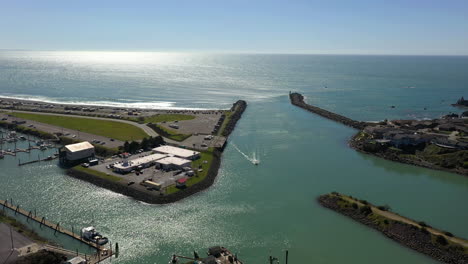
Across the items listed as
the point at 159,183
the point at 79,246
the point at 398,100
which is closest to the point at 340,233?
the point at 159,183

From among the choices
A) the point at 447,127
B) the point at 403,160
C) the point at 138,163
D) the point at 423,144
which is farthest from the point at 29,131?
the point at 447,127

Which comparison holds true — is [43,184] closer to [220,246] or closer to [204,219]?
[204,219]

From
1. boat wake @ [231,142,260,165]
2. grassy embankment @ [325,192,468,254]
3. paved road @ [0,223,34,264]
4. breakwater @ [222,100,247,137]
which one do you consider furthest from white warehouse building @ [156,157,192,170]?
breakwater @ [222,100,247,137]

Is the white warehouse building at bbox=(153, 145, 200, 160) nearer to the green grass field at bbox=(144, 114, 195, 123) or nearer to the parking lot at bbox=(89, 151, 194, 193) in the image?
the parking lot at bbox=(89, 151, 194, 193)

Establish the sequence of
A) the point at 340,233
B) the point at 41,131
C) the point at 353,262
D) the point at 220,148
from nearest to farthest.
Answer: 1. the point at 353,262
2. the point at 340,233
3. the point at 220,148
4. the point at 41,131

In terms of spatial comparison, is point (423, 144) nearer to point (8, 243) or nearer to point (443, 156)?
point (443, 156)
